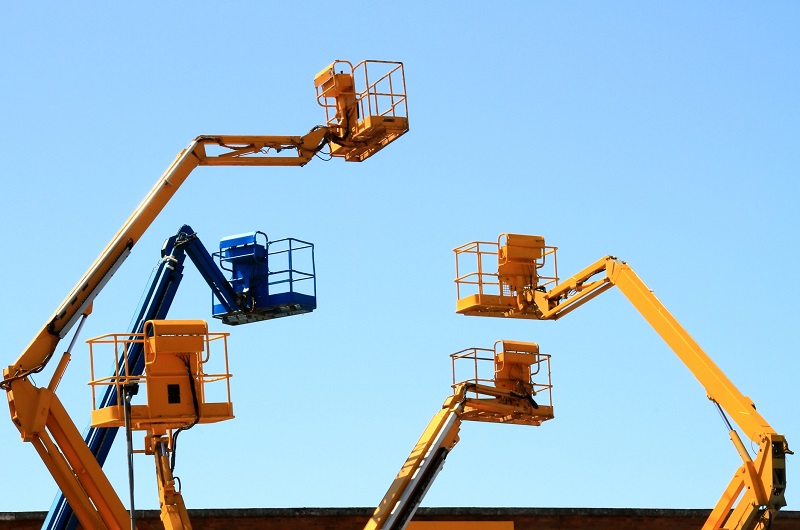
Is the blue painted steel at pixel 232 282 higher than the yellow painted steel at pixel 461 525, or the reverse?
the blue painted steel at pixel 232 282

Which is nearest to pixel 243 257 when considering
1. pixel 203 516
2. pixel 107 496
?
pixel 203 516

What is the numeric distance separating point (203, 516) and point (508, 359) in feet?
20.1

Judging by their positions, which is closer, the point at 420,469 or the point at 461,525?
the point at 420,469

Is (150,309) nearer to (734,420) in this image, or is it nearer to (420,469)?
(420,469)

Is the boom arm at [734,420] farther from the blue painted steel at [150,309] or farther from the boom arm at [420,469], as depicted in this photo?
the blue painted steel at [150,309]

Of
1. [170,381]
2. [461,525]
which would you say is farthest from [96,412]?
[461,525]

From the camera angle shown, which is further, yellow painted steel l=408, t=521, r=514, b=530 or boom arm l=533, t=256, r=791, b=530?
yellow painted steel l=408, t=521, r=514, b=530

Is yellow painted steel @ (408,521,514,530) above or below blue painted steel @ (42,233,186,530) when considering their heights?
below

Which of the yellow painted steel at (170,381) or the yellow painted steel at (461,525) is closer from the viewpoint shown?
the yellow painted steel at (170,381)

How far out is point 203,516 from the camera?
2789 cm

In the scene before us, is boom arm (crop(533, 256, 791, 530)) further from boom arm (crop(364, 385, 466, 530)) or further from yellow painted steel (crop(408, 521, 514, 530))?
yellow painted steel (crop(408, 521, 514, 530))

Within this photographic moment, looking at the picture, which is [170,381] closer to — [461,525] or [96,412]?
[96,412]

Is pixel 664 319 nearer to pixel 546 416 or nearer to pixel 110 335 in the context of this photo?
pixel 546 416

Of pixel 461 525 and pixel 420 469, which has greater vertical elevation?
pixel 420 469
